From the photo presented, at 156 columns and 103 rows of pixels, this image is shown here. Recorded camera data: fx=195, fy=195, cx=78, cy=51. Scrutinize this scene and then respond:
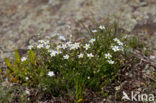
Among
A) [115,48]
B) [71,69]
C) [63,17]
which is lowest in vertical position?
[71,69]

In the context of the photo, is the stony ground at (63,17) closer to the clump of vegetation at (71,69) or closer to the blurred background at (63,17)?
the blurred background at (63,17)

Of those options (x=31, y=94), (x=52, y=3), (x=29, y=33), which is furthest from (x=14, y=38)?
(x=31, y=94)

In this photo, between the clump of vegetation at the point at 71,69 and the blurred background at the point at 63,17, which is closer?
the clump of vegetation at the point at 71,69

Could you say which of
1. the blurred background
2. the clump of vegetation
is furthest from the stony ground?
the clump of vegetation

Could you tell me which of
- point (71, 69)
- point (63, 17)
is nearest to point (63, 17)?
point (63, 17)

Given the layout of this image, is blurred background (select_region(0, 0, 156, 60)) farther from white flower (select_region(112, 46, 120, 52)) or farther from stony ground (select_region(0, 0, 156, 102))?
white flower (select_region(112, 46, 120, 52))

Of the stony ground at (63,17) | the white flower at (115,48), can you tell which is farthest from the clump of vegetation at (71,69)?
the stony ground at (63,17)

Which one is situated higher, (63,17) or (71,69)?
(63,17)

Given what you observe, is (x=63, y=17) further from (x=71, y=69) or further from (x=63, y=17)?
(x=71, y=69)

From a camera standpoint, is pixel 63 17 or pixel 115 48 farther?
pixel 63 17
